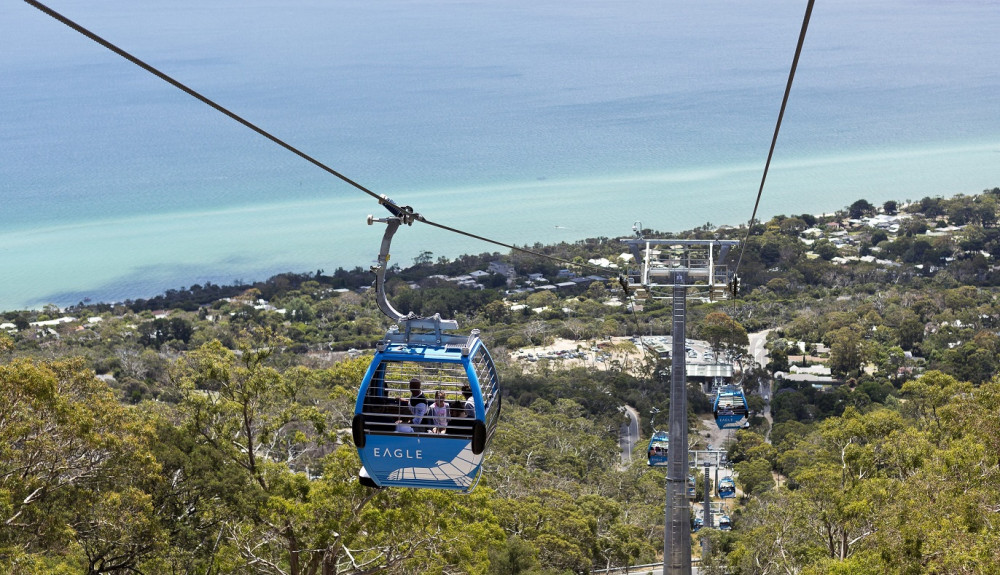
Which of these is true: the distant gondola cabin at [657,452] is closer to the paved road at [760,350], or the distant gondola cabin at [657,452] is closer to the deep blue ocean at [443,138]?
the paved road at [760,350]

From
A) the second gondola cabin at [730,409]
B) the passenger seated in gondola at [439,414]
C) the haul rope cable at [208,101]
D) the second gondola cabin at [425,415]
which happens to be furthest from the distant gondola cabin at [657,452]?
the haul rope cable at [208,101]

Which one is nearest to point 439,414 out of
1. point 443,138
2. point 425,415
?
point 425,415

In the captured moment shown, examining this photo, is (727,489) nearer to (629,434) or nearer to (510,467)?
(510,467)

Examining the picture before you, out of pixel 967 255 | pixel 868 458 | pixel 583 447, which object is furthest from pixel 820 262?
pixel 868 458

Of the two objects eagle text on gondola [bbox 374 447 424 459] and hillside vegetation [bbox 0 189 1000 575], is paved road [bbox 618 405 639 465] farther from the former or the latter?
eagle text on gondola [bbox 374 447 424 459]

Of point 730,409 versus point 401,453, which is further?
point 730,409
